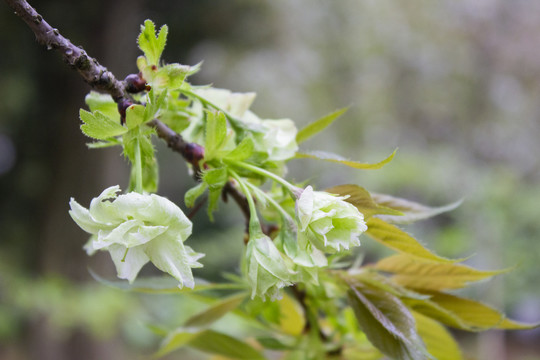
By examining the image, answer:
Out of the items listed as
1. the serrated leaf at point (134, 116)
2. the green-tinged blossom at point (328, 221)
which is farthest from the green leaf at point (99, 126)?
the green-tinged blossom at point (328, 221)

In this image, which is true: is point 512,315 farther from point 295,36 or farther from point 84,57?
point 84,57

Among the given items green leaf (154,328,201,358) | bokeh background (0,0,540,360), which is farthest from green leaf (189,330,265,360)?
bokeh background (0,0,540,360)

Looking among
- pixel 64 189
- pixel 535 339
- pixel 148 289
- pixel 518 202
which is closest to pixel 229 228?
pixel 64 189

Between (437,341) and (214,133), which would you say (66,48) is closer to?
(214,133)

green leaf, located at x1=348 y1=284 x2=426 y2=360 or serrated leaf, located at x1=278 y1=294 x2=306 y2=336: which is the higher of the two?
green leaf, located at x1=348 y1=284 x2=426 y2=360

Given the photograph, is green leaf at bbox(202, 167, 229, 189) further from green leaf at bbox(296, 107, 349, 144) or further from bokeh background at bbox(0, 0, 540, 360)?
bokeh background at bbox(0, 0, 540, 360)

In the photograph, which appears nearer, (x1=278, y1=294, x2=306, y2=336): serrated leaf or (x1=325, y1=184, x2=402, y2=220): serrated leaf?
(x1=325, y1=184, x2=402, y2=220): serrated leaf

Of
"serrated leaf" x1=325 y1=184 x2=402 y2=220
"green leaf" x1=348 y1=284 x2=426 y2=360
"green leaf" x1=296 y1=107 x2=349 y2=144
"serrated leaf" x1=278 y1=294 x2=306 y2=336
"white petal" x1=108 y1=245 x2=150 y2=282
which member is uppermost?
"green leaf" x1=296 y1=107 x2=349 y2=144
